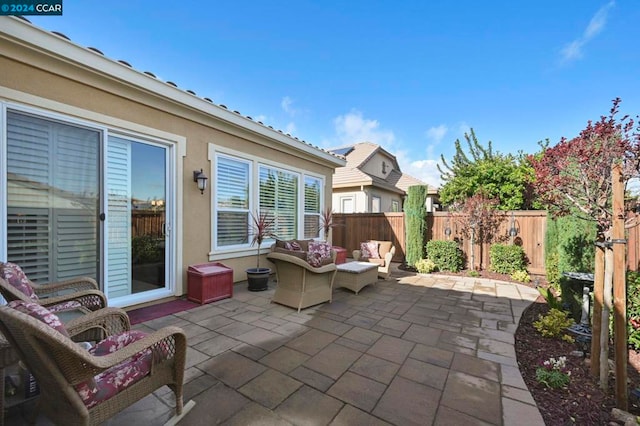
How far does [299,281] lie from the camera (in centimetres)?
404

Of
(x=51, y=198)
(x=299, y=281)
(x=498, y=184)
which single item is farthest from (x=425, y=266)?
(x=51, y=198)

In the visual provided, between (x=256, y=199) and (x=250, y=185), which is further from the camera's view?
(x=256, y=199)

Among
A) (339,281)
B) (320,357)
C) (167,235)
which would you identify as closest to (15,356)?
(320,357)

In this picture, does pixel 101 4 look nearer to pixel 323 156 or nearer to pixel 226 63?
pixel 226 63

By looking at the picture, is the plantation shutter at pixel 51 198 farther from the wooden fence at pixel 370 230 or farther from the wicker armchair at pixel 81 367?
the wooden fence at pixel 370 230

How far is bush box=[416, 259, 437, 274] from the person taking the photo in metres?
7.23

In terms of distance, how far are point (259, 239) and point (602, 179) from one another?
16.0ft

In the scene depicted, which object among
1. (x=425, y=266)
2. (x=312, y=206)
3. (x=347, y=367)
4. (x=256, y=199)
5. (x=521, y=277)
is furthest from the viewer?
(x=312, y=206)

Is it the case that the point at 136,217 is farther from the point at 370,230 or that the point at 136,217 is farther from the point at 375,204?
the point at 375,204

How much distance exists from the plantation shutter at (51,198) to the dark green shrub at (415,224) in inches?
286

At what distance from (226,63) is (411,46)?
4.66 meters

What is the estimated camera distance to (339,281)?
5.20 metres

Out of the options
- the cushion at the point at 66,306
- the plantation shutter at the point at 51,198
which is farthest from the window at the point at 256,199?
the cushion at the point at 66,306

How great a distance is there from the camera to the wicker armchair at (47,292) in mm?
1856
